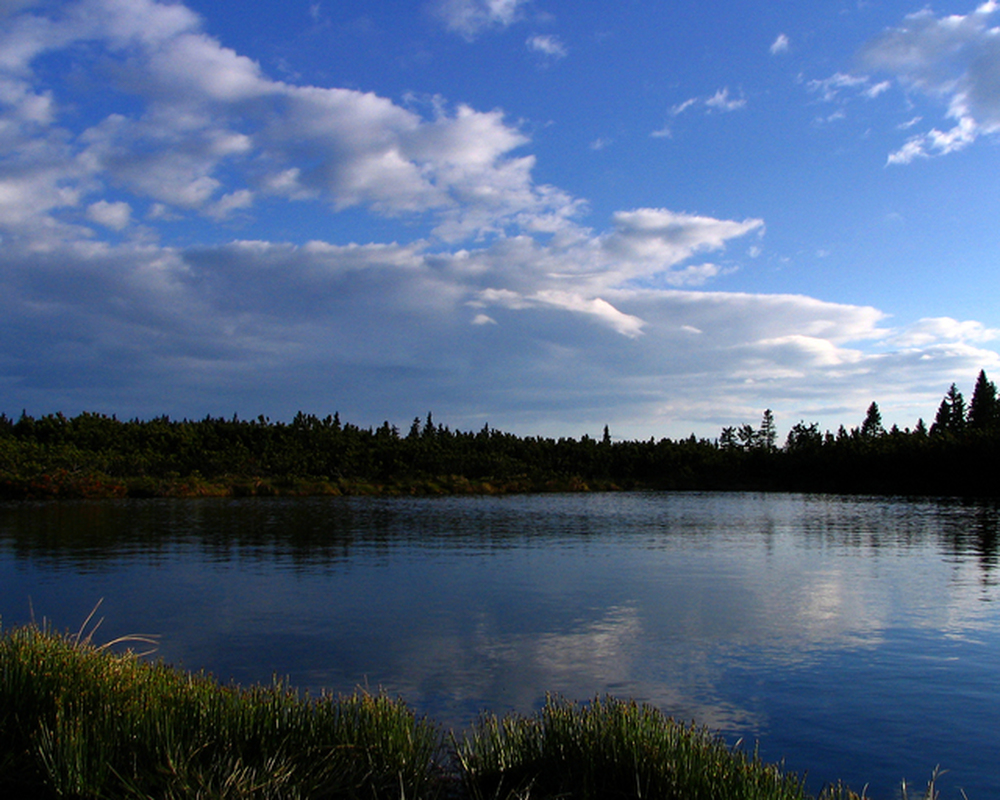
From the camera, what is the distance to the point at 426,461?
119 meters

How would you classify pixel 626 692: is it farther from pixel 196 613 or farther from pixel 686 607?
pixel 196 613

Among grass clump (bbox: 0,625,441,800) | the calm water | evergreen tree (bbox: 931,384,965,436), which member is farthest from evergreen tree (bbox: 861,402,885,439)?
grass clump (bbox: 0,625,441,800)

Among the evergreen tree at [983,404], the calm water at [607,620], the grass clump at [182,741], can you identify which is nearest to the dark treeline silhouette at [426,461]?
the evergreen tree at [983,404]

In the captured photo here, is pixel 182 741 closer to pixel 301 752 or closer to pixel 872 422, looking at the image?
pixel 301 752

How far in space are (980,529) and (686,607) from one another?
36110mm

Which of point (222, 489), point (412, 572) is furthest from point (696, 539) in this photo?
point (222, 489)

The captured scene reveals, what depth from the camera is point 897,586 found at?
84.9ft

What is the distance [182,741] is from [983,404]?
170381mm

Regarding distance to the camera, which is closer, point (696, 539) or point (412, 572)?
point (412, 572)

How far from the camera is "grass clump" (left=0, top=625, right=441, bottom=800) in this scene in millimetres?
7363

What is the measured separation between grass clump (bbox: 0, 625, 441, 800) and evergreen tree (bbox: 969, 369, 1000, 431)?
162326mm

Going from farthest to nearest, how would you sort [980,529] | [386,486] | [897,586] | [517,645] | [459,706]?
[386,486] < [980,529] < [897,586] < [517,645] < [459,706]

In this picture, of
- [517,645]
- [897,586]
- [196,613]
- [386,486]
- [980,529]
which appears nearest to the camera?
[517,645]

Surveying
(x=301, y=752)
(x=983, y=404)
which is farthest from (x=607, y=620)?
(x=983, y=404)
